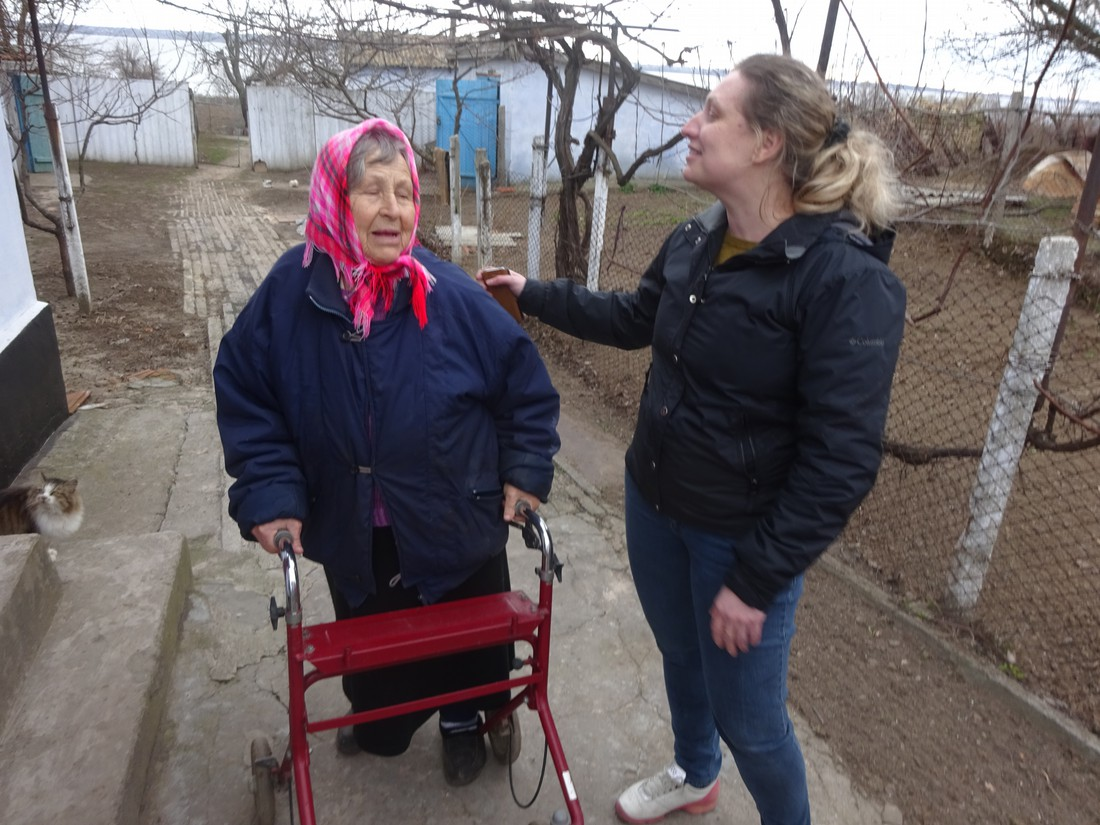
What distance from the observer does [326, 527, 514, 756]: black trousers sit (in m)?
2.03

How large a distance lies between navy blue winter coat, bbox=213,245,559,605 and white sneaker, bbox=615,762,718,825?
876 millimetres

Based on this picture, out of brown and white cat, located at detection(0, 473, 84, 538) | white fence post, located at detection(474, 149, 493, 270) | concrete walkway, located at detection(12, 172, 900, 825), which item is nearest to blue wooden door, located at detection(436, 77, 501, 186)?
white fence post, located at detection(474, 149, 493, 270)

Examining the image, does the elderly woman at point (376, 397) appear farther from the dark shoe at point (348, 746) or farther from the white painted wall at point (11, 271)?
the white painted wall at point (11, 271)

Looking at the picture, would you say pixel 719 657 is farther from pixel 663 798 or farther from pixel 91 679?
pixel 91 679

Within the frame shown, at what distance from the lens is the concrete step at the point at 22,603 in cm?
219

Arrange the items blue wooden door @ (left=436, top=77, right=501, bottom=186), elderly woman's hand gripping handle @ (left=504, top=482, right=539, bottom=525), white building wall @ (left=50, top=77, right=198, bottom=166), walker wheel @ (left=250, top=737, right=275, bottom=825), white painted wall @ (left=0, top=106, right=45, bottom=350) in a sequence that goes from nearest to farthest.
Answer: elderly woman's hand gripping handle @ (left=504, top=482, right=539, bottom=525)
walker wheel @ (left=250, top=737, right=275, bottom=825)
white painted wall @ (left=0, top=106, right=45, bottom=350)
blue wooden door @ (left=436, top=77, right=501, bottom=186)
white building wall @ (left=50, top=77, right=198, bottom=166)

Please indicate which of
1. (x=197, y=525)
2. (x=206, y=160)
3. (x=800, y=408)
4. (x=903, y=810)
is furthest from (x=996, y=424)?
(x=206, y=160)

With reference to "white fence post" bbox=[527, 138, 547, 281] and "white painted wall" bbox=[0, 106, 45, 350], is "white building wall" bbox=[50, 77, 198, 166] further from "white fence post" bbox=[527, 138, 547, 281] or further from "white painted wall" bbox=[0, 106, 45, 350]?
"white painted wall" bbox=[0, 106, 45, 350]

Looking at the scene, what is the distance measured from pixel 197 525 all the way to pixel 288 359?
2.21 metres

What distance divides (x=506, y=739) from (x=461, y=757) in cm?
14

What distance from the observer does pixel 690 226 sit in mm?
1784

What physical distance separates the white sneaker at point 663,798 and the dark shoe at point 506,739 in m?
0.33

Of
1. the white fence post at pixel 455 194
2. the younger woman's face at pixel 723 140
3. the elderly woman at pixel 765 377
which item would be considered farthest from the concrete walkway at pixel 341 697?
the white fence post at pixel 455 194

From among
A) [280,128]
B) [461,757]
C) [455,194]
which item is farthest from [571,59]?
[280,128]
